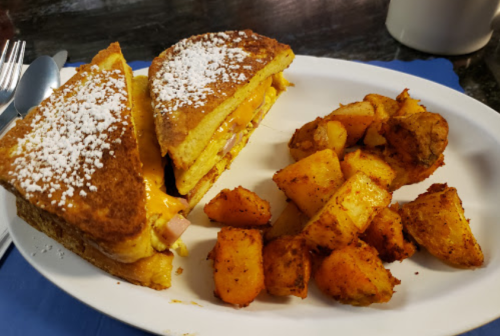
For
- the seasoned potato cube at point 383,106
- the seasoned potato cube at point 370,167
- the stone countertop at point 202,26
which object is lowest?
the stone countertop at point 202,26

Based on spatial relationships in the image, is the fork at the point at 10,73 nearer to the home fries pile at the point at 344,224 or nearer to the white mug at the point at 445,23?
the home fries pile at the point at 344,224

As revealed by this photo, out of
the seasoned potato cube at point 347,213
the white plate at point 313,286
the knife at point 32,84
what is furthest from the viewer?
the knife at point 32,84

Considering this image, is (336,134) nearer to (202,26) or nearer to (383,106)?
(383,106)

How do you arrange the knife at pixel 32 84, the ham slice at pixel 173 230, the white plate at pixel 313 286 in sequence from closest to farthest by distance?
the white plate at pixel 313 286, the ham slice at pixel 173 230, the knife at pixel 32 84

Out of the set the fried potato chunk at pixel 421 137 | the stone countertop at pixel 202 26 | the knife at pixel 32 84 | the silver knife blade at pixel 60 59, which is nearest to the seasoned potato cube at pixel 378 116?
the fried potato chunk at pixel 421 137

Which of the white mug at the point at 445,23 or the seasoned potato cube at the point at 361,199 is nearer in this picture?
the seasoned potato cube at the point at 361,199

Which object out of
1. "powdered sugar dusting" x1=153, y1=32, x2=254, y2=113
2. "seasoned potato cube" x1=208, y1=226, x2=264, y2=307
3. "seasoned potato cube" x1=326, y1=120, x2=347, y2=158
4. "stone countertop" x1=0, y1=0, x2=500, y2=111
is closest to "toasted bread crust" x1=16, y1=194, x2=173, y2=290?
"seasoned potato cube" x1=208, y1=226, x2=264, y2=307

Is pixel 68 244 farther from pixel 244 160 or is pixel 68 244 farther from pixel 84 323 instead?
pixel 244 160

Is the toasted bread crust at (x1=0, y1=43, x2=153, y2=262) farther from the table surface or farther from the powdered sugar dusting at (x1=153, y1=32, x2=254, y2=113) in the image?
the table surface
